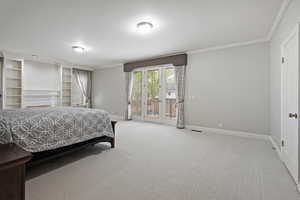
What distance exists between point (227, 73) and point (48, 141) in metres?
4.35

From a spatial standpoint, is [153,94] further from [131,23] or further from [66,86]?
[66,86]

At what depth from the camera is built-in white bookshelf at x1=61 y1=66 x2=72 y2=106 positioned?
6.50 meters

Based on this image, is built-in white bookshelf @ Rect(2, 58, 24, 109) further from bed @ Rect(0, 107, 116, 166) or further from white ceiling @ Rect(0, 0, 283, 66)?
bed @ Rect(0, 107, 116, 166)

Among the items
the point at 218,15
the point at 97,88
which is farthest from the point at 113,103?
the point at 218,15

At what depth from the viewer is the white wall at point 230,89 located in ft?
12.2

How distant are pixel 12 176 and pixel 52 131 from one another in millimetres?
1017

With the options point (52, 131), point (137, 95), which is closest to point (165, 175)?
point (52, 131)

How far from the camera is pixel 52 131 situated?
2131 millimetres

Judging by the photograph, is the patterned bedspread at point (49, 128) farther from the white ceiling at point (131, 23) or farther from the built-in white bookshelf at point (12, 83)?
the built-in white bookshelf at point (12, 83)

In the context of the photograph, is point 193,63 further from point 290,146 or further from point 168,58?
point 290,146

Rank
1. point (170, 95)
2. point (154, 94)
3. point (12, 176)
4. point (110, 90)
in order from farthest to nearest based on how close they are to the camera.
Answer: point (110, 90) < point (154, 94) < point (170, 95) < point (12, 176)

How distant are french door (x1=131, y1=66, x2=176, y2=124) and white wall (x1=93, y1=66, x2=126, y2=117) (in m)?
0.63

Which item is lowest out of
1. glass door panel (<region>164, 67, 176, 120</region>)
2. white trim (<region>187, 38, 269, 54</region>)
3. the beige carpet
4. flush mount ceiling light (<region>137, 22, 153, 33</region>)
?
the beige carpet

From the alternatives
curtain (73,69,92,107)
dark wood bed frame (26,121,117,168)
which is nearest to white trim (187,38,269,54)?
dark wood bed frame (26,121,117,168)
